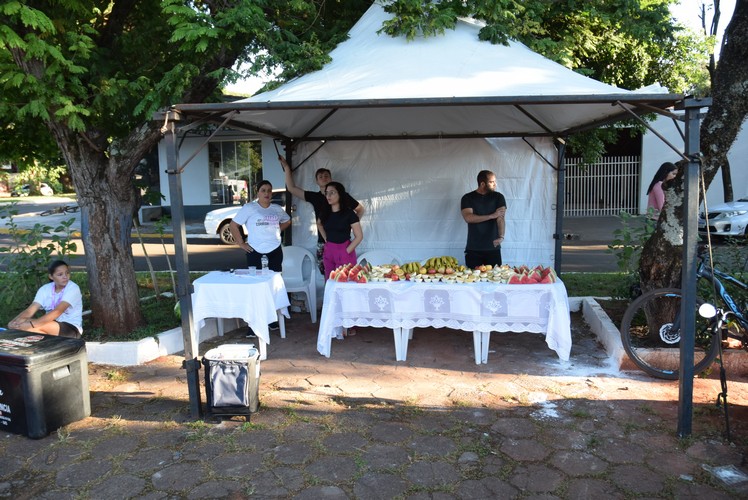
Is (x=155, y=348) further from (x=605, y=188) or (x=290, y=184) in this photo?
(x=605, y=188)

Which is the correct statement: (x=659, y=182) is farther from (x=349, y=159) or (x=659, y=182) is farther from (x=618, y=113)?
(x=349, y=159)

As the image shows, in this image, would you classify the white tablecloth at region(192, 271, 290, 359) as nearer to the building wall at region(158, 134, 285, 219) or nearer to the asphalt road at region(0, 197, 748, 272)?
the asphalt road at region(0, 197, 748, 272)

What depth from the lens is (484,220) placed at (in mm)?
6992

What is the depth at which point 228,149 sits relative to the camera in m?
21.0

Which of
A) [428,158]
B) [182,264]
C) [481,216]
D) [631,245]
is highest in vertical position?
[428,158]

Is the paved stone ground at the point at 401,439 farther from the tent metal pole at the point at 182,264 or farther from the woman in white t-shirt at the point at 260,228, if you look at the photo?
the woman in white t-shirt at the point at 260,228

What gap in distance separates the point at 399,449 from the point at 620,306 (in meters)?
4.23

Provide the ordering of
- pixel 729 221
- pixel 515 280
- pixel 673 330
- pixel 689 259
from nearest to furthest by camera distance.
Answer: pixel 689 259
pixel 673 330
pixel 515 280
pixel 729 221

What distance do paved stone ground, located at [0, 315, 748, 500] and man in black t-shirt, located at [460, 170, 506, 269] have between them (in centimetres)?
158

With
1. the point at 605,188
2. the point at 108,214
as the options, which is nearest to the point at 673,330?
the point at 108,214

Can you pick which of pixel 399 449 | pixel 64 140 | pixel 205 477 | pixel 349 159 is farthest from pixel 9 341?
pixel 349 159

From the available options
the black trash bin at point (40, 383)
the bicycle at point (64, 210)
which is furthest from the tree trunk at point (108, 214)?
the bicycle at point (64, 210)

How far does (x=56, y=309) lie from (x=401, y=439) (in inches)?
134

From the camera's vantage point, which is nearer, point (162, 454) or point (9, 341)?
point (162, 454)
